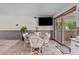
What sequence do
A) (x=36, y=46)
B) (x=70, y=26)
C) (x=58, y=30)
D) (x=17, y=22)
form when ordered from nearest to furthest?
(x=36, y=46)
(x=70, y=26)
(x=17, y=22)
(x=58, y=30)

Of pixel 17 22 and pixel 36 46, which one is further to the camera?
pixel 17 22

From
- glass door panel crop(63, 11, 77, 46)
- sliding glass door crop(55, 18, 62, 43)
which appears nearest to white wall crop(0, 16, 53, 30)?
sliding glass door crop(55, 18, 62, 43)

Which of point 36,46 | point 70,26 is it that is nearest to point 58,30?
point 70,26

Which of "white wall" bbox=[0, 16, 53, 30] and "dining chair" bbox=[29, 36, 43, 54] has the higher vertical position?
"white wall" bbox=[0, 16, 53, 30]

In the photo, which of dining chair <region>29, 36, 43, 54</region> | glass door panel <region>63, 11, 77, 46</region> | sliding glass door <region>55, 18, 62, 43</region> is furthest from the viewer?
sliding glass door <region>55, 18, 62, 43</region>

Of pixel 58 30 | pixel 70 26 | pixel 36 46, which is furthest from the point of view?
pixel 58 30

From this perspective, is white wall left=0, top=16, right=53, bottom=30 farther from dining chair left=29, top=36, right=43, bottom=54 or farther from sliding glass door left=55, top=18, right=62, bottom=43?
dining chair left=29, top=36, right=43, bottom=54

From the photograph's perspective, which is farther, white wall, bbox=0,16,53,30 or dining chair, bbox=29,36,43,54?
white wall, bbox=0,16,53,30

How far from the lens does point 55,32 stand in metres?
4.90

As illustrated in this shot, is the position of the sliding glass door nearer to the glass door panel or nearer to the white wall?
the white wall

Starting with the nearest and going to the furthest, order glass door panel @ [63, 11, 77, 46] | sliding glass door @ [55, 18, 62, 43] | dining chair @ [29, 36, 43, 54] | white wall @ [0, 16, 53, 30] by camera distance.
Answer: dining chair @ [29, 36, 43, 54], glass door panel @ [63, 11, 77, 46], white wall @ [0, 16, 53, 30], sliding glass door @ [55, 18, 62, 43]

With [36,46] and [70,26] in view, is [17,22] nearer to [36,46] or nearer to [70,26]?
[70,26]
